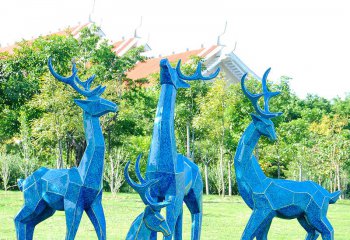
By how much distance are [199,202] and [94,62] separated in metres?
15.4

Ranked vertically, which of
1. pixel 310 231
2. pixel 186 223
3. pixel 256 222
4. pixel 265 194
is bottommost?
pixel 186 223

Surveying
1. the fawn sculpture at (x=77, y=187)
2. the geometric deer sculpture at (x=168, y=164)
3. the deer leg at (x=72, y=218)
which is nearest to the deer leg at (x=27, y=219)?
the fawn sculpture at (x=77, y=187)

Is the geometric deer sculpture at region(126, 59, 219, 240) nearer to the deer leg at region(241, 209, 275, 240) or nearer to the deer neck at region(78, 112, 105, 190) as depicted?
the deer neck at region(78, 112, 105, 190)

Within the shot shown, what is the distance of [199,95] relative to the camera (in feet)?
71.0

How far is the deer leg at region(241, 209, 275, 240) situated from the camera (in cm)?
698

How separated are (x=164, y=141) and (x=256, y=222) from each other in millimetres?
1454

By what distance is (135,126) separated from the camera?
22625mm

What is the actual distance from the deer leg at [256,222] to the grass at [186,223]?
4363 mm

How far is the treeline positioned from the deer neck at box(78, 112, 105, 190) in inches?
353

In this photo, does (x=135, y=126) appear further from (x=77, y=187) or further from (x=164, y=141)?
(x=164, y=141)

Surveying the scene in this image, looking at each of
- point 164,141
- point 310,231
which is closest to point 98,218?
point 164,141

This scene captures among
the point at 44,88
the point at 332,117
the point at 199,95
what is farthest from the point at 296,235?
the point at 332,117

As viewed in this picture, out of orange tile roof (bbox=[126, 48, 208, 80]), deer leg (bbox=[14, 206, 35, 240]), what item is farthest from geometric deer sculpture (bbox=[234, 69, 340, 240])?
orange tile roof (bbox=[126, 48, 208, 80])

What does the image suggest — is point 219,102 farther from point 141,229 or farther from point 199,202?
point 141,229
